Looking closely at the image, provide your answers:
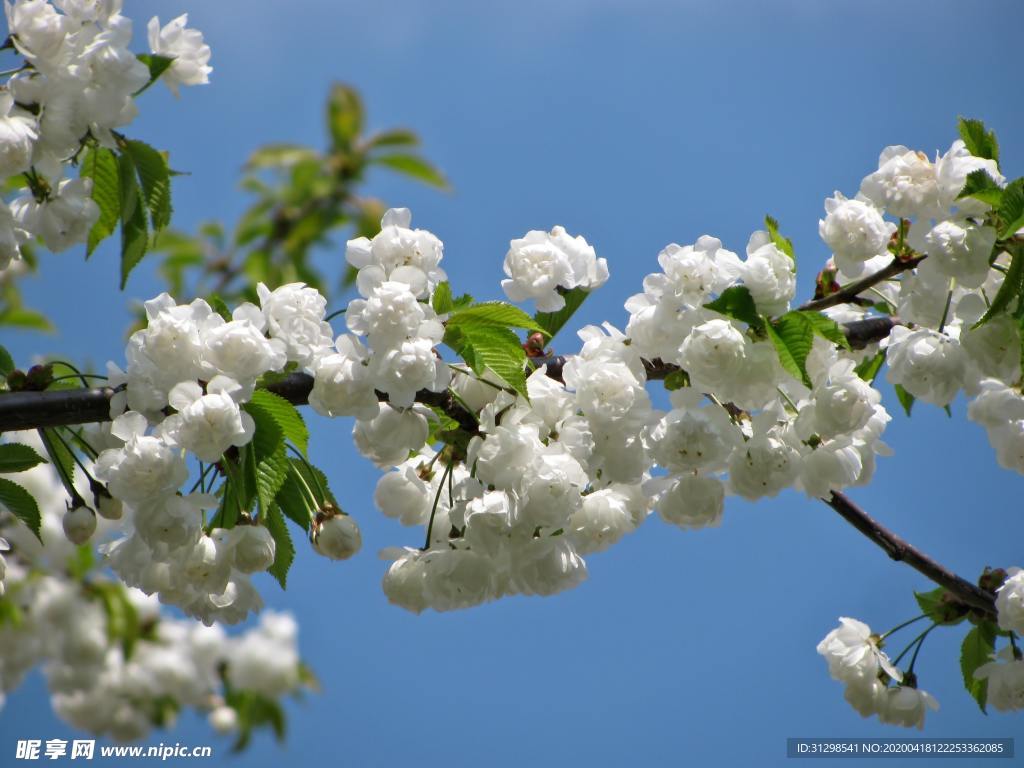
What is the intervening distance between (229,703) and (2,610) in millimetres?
2756

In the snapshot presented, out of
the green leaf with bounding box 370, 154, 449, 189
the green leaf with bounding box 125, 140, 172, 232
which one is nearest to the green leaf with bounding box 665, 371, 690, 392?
the green leaf with bounding box 125, 140, 172, 232

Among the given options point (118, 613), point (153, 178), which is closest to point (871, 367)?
point (153, 178)

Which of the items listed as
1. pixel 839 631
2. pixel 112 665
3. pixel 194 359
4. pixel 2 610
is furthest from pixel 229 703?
pixel 194 359

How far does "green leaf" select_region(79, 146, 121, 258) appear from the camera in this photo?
1790 mm

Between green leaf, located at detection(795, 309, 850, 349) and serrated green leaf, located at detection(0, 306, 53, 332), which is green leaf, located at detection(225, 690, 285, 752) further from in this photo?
green leaf, located at detection(795, 309, 850, 349)

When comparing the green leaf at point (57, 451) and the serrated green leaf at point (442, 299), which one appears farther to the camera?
the green leaf at point (57, 451)

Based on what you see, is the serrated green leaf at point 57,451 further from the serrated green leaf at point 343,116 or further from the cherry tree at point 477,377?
the serrated green leaf at point 343,116

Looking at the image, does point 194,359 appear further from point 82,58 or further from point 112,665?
point 112,665

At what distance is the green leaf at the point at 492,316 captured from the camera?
1.44 m

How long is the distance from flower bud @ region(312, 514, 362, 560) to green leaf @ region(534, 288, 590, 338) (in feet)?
1.46

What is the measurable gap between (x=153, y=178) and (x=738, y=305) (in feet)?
3.31

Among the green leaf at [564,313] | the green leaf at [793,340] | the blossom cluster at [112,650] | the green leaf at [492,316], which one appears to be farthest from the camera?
the blossom cluster at [112,650]

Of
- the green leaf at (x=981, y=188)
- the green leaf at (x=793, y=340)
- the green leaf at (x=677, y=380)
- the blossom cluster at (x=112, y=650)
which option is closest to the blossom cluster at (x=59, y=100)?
the green leaf at (x=677, y=380)

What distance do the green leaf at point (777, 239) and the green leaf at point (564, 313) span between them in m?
0.33
